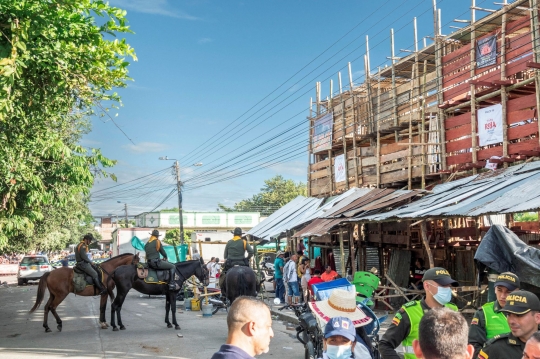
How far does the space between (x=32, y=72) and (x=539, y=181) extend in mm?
8827

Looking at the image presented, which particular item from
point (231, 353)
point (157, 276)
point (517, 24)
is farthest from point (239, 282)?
point (231, 353)

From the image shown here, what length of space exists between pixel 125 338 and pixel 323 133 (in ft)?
47.9

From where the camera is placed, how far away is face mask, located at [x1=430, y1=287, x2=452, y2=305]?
5121mm

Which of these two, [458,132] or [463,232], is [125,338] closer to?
[463,232]

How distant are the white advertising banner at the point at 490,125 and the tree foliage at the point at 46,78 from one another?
31.5ft

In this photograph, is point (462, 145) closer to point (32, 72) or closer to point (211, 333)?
point (211, 333)

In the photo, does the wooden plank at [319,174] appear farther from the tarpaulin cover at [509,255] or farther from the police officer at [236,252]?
the tarpaulin cover at [509,255]

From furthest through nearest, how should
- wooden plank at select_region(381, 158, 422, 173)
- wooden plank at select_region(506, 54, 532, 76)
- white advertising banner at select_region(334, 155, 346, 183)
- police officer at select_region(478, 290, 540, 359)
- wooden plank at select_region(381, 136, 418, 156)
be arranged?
white advertising banner at select_region(334, 155, 346, 183)
wooden plank at select_region(381, 136, 418, 156)
wooden plank at select_region(381, 158, 422, 173)
wooden plank at select_region(506, 54, 532, 76)
police officer at select_region(478, 290, 540, 359)

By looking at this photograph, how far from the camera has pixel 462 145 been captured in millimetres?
16859

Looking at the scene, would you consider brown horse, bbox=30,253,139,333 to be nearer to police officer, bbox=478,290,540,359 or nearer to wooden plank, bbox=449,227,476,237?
wooden plank, bbox=449,227,476,237

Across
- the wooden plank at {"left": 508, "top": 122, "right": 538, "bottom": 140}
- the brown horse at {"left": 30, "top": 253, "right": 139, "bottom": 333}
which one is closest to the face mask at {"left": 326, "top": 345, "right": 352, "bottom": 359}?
the wooden plank at {"left": 508, "top": 122, "right": 538, "bottom": 140}

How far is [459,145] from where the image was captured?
17.0 metres

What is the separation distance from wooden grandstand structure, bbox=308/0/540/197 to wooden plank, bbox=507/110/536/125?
1.0 inches

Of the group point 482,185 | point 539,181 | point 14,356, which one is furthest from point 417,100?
point 14,356
